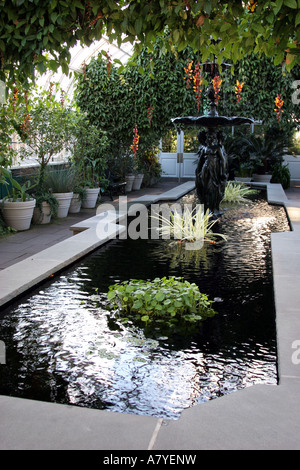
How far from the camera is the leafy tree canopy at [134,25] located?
114 inches

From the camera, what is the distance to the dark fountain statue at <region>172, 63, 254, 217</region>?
7980 millimetres

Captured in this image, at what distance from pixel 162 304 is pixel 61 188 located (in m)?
5.65

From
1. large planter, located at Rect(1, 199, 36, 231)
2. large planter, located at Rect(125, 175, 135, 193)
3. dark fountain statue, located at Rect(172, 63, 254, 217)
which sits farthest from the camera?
large planter, located at Rect(125, 175, 135, 193)

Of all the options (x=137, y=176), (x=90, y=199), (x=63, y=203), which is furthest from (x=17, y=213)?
(x=137, y=176)

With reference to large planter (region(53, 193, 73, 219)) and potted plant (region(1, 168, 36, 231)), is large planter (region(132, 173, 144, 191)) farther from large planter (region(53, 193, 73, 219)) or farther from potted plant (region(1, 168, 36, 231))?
potted plant (region(1, 168, 36, 231))

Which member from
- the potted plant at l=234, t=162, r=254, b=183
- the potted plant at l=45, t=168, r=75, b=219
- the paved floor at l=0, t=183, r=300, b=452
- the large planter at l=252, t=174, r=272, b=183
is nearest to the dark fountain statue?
the potted plant at l=45, t=168, r=75, b=219

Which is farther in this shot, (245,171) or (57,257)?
(245,171)

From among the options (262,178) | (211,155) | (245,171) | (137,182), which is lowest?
(137,182)

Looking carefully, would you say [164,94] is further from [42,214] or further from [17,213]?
[17,213]

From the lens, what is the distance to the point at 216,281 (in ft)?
15.2

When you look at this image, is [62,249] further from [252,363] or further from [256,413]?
[256,413]

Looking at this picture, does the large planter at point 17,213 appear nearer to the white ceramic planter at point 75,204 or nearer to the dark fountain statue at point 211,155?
the white ceramic planter at point 75,204

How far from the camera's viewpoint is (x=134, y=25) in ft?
10.2

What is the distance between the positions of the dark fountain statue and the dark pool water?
10.8 feet
